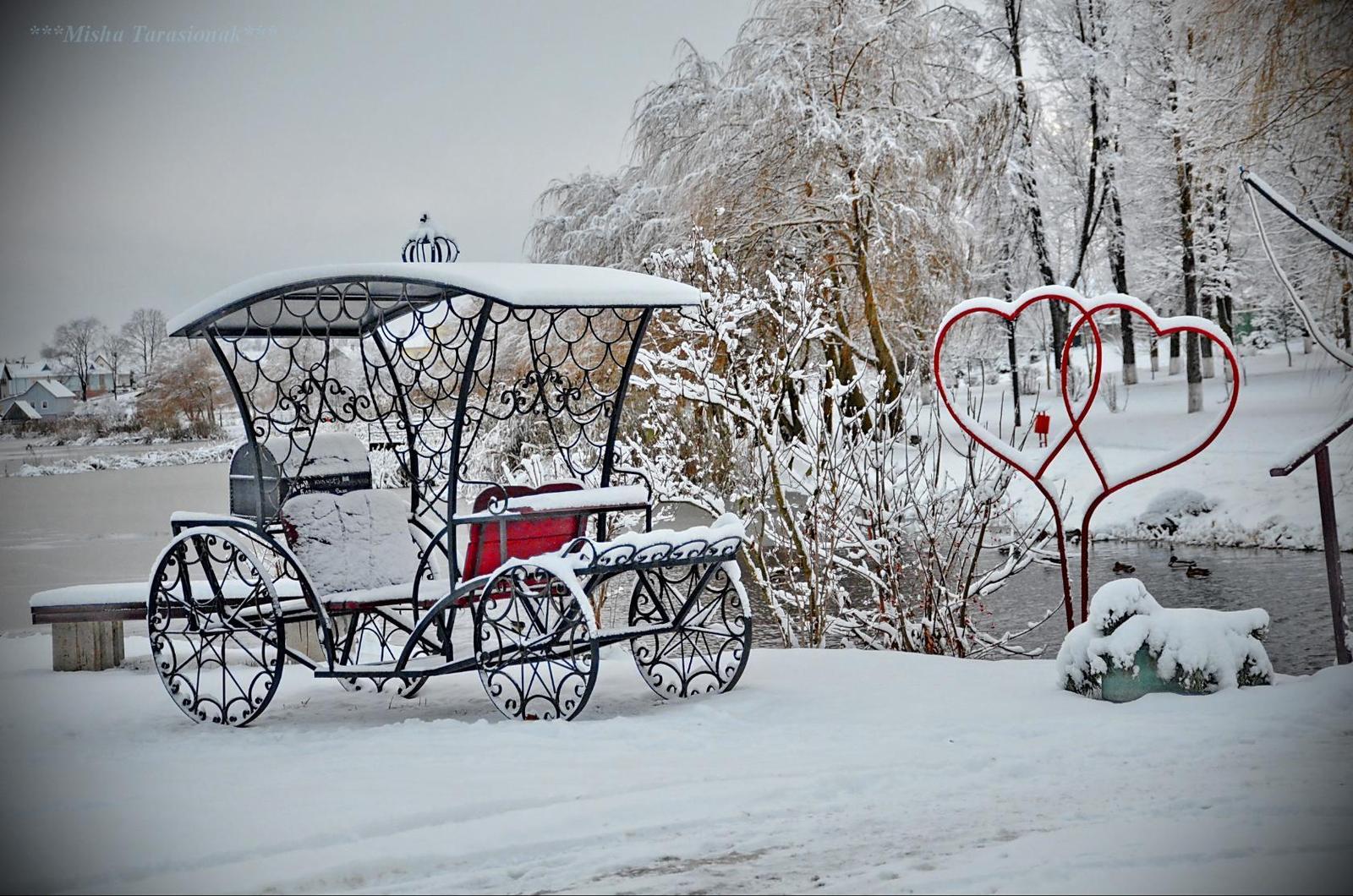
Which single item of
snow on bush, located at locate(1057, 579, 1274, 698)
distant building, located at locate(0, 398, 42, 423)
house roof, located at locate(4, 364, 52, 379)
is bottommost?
snow on bush, located at locate(1057, 579, 1274, 698)

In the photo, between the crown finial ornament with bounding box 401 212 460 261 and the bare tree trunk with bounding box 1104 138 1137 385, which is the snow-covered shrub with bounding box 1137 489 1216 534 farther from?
the crown finial ornament with bounding box 401 212 460 261

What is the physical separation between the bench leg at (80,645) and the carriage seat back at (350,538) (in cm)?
216

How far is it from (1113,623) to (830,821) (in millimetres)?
1906

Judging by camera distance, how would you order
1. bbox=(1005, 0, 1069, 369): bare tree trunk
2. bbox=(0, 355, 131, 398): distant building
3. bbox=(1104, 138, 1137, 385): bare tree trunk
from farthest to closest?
bbox=(1104, 138, 1137, 385): bare tree trunk → bbox=(1005, 0, 1069, 369): bare tree trunk → bbox=(0, 355, 131, 398): distant building

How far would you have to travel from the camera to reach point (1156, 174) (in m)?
23.1

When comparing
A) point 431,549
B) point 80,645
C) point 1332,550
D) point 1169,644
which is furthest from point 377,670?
point 1332,550

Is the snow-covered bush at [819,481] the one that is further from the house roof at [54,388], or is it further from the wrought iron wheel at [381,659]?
the house roof at [54,388]

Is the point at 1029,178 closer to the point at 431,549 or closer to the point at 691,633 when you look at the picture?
the point at 691,633

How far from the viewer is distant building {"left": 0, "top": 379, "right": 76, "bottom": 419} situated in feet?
47.2

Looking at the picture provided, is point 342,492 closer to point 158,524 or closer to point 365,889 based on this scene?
point 365,889

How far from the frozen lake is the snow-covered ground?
47cm

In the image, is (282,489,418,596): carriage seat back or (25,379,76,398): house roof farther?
(25,379,76,398): house roof

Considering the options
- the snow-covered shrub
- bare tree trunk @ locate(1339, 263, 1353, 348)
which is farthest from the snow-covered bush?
the snow-covered shrub

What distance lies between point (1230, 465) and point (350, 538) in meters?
14.6
